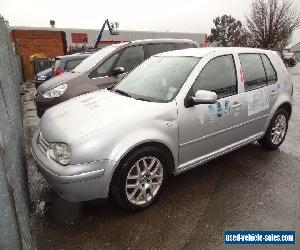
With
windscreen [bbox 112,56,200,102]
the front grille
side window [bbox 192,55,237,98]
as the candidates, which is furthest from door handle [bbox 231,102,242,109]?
the front grille

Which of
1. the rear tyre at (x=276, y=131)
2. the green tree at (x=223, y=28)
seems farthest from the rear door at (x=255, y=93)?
the green tree at (x=223, y=28)

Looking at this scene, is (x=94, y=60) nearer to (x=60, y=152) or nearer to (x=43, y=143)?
(x=43, y=143)

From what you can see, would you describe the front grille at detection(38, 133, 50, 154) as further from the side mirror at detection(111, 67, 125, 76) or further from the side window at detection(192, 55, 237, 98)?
the side mirror at detection(111, 67, 125, 76)

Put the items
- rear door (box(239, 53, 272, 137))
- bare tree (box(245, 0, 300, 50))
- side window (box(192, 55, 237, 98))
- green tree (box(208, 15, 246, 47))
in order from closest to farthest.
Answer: side window (box(192, 55, 237, 98)), rear door (box(239, 53, 272, 137)), bare tree (box(245, 0, 300, 50)), green tree (box(208, 15, 246, 47))

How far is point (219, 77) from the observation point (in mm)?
3912

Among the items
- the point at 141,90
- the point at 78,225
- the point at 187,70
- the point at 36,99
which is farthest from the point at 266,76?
the point at 36,99

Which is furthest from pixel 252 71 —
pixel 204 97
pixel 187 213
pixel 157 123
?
pixel 187 213

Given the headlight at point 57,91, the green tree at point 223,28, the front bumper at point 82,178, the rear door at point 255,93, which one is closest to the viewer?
the front bumper at point 82,178

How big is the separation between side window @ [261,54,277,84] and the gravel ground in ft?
4.24

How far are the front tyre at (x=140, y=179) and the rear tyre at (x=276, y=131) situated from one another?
7.20 ft

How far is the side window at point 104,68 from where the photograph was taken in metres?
6.44

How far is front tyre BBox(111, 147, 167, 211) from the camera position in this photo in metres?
3.06

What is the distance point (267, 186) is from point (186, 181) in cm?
102

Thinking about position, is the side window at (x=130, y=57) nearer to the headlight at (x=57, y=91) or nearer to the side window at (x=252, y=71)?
the headlight at (x=57, y=91)
